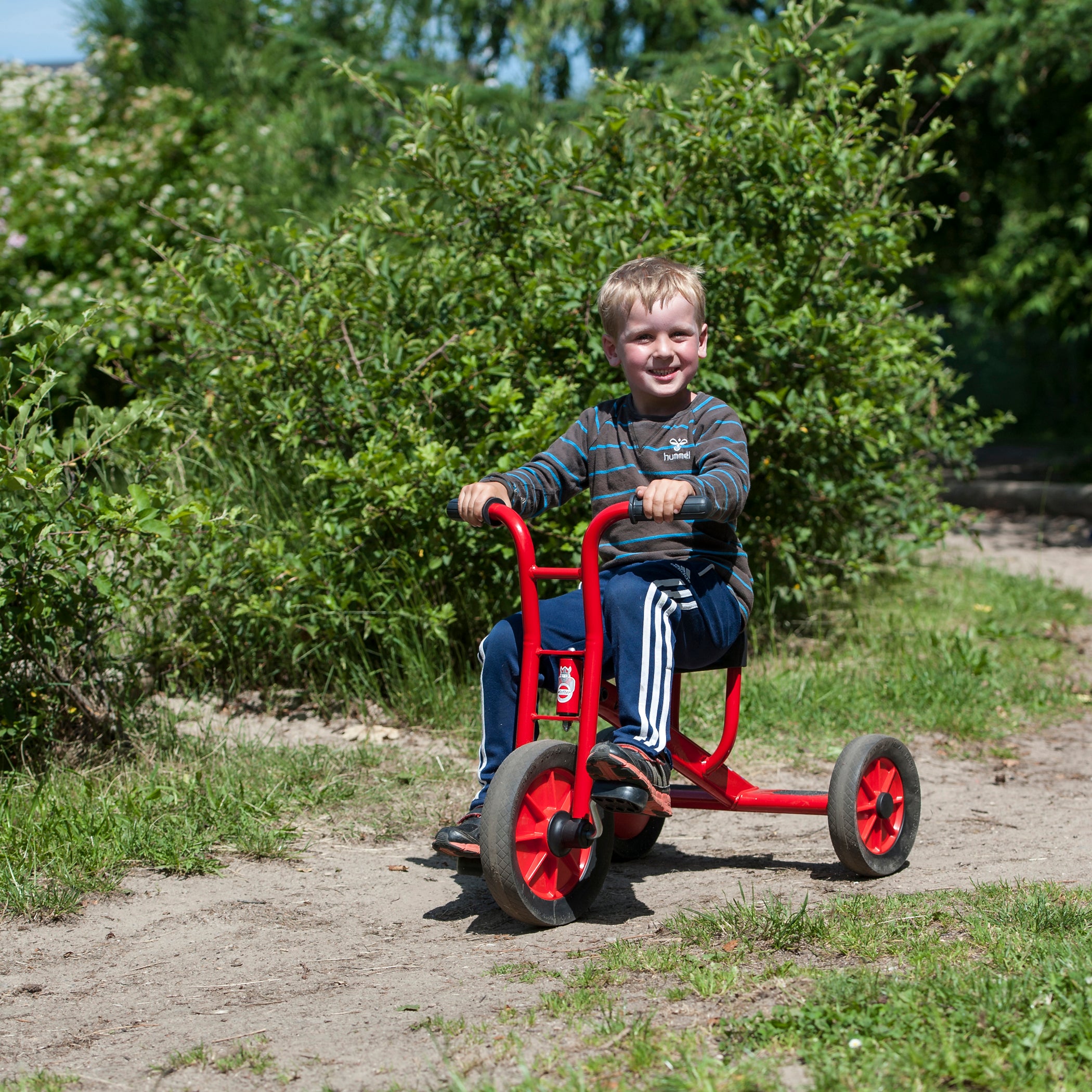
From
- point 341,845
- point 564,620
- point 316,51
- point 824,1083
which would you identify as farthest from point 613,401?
point 316,51

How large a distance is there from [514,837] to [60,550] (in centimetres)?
180

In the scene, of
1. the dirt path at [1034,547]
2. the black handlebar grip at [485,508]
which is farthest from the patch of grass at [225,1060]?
the dirt path at [1034,547]

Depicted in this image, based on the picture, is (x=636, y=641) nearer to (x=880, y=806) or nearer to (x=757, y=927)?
(x=757, y=927)

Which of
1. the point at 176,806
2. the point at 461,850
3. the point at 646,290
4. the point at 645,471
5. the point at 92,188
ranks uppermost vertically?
the point at 92,188

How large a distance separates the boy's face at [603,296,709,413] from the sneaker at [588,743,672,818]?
0.97m

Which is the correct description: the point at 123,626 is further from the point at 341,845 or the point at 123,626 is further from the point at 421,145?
the point at 421,145

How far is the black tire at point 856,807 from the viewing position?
3.17 m

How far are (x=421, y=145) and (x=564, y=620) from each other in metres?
2.62

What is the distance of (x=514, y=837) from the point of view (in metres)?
2.74

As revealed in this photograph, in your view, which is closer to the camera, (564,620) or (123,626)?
(564,620)

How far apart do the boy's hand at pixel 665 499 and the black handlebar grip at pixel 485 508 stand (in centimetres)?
45

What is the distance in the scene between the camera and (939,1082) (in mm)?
1964

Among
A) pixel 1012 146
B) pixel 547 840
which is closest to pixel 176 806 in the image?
pixel 547 840

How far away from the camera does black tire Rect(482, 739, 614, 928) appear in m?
2.73
